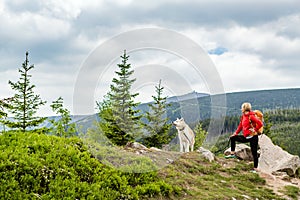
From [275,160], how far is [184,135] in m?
4.73

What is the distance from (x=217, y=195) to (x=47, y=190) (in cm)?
503

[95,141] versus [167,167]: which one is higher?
[95,141]

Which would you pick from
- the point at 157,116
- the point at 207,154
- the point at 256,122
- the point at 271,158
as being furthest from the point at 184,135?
the point at 271,158

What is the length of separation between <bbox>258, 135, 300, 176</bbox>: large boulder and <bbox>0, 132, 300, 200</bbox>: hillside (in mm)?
2341

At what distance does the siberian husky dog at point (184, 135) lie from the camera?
12.5 meters

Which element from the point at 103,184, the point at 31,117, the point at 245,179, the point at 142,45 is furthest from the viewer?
the point at 31,117

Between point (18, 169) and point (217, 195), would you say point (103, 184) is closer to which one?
point (18, 169)

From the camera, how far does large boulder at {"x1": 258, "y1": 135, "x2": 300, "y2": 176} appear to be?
14.5m

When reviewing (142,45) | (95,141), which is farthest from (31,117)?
(142,45)

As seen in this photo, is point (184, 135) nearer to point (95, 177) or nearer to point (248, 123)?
point (248, 123)

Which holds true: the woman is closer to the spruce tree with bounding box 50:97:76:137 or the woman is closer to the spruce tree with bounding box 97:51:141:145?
the spruce tree with bounding box 97:51:141:145

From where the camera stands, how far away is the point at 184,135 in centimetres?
1397

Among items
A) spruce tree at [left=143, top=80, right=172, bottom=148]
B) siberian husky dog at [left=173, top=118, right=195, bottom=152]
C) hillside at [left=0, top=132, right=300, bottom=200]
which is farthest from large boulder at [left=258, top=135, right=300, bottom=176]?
spruce tree at [left=143, top=80, right=172, bottom=148]

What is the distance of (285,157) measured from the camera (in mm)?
15141
